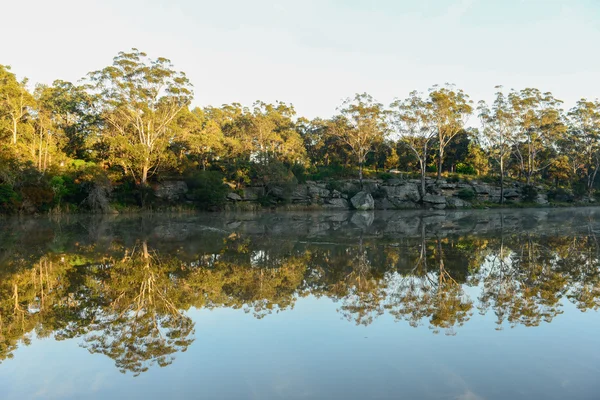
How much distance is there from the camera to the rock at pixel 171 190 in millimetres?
34438

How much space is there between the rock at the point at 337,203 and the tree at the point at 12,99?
2556cm

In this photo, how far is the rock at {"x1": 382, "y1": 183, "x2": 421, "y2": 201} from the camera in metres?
42.3

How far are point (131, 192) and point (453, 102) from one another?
30.4 meters

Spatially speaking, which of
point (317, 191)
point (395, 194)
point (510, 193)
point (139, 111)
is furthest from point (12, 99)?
point (510, 193)

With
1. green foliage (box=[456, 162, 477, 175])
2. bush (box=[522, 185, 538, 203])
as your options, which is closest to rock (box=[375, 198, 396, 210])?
bush (box=[522, 185, 538, 203])

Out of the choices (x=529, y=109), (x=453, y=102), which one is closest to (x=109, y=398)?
(x=453, y=102)

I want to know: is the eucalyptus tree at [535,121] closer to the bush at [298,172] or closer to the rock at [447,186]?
the rock at [447,186]

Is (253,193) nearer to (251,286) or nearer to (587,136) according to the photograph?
(251,286)

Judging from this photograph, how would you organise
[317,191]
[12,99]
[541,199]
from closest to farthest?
[12,99] → [317,191] → [541,199]

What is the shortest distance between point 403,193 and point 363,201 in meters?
5.18

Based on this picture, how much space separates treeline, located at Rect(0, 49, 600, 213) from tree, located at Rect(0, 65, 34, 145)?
0.08 m

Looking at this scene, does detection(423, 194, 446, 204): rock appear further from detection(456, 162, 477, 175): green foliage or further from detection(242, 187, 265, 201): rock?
detection(242, 187, 265, 201): rock

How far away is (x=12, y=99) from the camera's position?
99.3ft

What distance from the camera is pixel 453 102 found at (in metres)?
40.5
